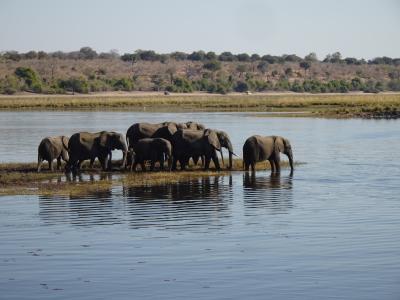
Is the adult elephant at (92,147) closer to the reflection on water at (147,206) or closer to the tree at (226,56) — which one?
the reflection on water at (147,206)

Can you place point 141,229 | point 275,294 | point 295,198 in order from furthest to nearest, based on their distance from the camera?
point 295,198
point 141,229
point 275,294

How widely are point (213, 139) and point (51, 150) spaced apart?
16.0 feet

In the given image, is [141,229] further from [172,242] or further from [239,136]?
[239,136]

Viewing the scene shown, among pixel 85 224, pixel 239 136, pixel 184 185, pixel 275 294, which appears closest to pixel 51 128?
pixel 239 136

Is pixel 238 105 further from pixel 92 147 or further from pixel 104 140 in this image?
pixel 92 147

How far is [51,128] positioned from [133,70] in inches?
3809

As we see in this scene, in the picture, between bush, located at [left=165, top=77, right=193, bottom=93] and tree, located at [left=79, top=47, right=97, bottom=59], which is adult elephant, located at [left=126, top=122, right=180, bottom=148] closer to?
bush, located at [left=165, top=77, right=193, bottom=93]

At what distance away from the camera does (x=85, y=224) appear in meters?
19.1

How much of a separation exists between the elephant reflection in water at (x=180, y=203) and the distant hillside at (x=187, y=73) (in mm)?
81009

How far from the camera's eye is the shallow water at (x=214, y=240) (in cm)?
1416

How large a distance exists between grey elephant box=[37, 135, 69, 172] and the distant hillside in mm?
75638

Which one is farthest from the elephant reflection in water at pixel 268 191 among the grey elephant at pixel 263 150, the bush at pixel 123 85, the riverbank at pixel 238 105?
the bush at pixel 123 85

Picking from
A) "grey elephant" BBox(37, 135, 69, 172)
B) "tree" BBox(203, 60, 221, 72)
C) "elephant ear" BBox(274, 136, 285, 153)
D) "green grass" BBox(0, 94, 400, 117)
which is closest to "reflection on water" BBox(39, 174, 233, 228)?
"elephant ear" BBox(274, 136, 285, 153)

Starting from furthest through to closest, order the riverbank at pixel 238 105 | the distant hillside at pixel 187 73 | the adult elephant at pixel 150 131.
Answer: the distant hillside at pixel 187 73 → the riverbank at pixel 238 105 → the adult elephant at pixel 150 131
